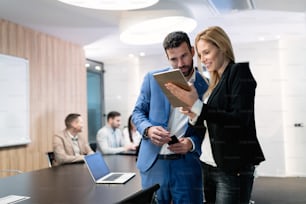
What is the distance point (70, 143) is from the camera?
339 centimetres

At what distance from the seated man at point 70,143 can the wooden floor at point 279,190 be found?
195cm

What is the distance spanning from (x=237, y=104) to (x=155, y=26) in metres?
2.28

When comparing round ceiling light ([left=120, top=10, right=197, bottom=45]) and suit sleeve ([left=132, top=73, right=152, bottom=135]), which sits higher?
round ceiling light ([left=120, top=10, right=197, bottom=45])

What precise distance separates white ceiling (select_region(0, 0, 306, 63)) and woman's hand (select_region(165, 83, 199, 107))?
2.03 metres

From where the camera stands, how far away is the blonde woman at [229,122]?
970 mm

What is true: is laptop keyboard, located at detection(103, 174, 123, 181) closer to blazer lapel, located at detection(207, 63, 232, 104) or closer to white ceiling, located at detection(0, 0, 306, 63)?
blazer lapel, located at detection(207, 63, 232, 104)

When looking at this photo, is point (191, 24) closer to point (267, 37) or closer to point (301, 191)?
point (267, 37)

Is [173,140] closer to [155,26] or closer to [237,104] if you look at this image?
[237,104]

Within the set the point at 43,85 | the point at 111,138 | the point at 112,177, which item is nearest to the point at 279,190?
the point at 111,138

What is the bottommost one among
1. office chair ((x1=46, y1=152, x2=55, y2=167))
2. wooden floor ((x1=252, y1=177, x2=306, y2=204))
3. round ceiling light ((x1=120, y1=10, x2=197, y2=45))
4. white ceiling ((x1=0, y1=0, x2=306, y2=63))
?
wooden floor ((x1=252, y1=177, x2=306, y2=204))

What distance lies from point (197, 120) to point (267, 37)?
158 inches

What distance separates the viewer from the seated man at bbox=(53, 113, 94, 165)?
10.3 feet

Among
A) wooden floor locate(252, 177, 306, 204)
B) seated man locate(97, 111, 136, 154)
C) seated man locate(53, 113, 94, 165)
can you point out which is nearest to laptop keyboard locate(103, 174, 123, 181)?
seated man locate(53, 113, 94, 165)

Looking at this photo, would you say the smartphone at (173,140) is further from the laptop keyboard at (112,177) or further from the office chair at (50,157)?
the office chair at (50,157)
